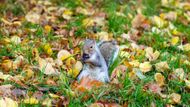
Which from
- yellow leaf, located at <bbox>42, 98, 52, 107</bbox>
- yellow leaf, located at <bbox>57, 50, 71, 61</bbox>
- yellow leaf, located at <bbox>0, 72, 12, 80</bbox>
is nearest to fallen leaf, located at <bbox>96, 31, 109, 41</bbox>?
yellow leaf, located at <bbox>57, 50, 71, 61</bbox>

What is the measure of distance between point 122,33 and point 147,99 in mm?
1743

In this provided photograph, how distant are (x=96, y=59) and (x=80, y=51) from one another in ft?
2.91

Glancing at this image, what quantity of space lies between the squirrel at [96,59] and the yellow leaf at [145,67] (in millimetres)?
337

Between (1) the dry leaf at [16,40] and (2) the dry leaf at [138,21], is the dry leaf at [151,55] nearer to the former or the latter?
(2) the dry leaf at [138,21]

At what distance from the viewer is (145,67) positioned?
4.91 meters

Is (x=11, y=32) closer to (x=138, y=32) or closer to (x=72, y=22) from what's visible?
(x=72, y=22)

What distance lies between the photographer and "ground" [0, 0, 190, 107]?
4285mm

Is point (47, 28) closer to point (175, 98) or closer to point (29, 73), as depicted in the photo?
point (29, 73)

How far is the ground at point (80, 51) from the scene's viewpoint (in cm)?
429

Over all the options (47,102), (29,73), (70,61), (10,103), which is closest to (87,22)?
(70,61)

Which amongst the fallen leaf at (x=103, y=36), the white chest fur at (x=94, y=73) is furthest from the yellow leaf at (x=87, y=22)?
the white chest fur at (x=94, y=73)

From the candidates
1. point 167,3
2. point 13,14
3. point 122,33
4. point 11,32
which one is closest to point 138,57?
point 122,33

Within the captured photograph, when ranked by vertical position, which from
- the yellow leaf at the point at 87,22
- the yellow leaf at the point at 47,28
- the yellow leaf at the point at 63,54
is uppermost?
the yellow leaf at the point at 87,22

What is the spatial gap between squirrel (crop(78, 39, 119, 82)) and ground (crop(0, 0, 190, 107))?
0.09m
